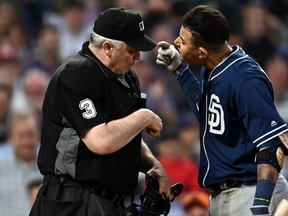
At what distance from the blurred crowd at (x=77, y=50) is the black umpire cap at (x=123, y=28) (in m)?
3.14

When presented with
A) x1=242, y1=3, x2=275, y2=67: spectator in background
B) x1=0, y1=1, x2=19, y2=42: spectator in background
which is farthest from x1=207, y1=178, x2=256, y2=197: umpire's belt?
x1=0, y1=1, x2=19, y2=42: spectator in background

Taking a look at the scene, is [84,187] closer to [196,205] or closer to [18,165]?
[196,205]

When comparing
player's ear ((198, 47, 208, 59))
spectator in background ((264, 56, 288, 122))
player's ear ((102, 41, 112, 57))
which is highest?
player's ear ((102, 41, 112, 57))

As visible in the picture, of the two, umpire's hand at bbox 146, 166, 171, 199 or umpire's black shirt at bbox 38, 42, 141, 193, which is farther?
umpire's hand at bbox 146, 166, 171, 199

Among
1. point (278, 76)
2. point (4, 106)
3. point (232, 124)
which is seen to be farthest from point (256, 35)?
point (232, 124)

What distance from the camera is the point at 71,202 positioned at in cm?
404

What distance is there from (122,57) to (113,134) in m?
0.42

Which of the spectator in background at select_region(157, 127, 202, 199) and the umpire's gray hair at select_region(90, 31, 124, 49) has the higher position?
the umpire's gray hair at select_region(90, 31, 124, 49)

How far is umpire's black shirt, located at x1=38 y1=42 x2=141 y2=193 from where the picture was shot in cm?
395

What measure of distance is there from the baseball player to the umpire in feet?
0.96

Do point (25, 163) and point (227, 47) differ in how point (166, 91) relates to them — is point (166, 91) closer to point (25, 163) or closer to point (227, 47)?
point (25, 163)

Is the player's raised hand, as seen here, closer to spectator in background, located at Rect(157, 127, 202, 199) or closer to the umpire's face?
the umpire's face

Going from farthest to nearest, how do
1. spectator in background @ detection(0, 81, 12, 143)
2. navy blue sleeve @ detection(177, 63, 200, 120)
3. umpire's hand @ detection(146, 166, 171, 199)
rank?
spectator in background @ detection(0, 81, 12, 143) → navy blue sleeve @ detection(177, 63, 200, 120) → umpire's hand @ detection(146, 166, 171, 199)

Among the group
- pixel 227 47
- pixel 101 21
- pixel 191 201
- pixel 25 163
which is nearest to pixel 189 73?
pixel 227 47
